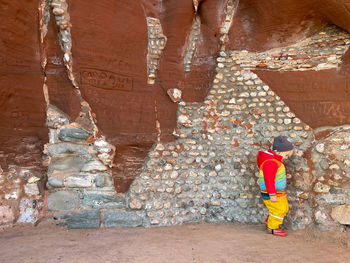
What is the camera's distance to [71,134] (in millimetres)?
3617

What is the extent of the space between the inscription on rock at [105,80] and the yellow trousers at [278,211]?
7.67 ft

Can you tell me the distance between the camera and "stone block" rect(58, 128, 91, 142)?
362 cm

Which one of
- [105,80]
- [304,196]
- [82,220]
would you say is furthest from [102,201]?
[304,196]

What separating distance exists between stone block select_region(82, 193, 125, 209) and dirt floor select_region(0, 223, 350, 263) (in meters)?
0.31

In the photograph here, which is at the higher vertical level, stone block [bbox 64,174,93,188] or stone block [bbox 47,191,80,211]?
stone block [bbox 64,174,93,188]

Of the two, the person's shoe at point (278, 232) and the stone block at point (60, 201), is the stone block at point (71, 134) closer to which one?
the stone block at point (60, 201)

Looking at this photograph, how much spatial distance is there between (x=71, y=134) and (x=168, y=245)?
5.80 ft

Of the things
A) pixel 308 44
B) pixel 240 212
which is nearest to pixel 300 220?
pixel 240 212

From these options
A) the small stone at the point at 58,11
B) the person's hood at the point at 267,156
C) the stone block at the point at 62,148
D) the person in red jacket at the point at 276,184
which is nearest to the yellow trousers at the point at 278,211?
the person in red jacket at the point at 276,184

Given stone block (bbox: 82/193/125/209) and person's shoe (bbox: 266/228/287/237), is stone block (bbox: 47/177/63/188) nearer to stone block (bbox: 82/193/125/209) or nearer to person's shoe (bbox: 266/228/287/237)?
stone block (bbox: 82/193/125/209)

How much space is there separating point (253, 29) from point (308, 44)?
802 mm

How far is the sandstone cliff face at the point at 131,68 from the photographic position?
3.51 meters

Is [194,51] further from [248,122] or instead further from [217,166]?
[217,166]

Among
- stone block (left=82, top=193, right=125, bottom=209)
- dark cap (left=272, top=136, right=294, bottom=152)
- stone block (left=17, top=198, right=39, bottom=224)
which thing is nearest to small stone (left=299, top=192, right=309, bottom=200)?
dark cap (left=272, top=136, right=294, bottom=152)
